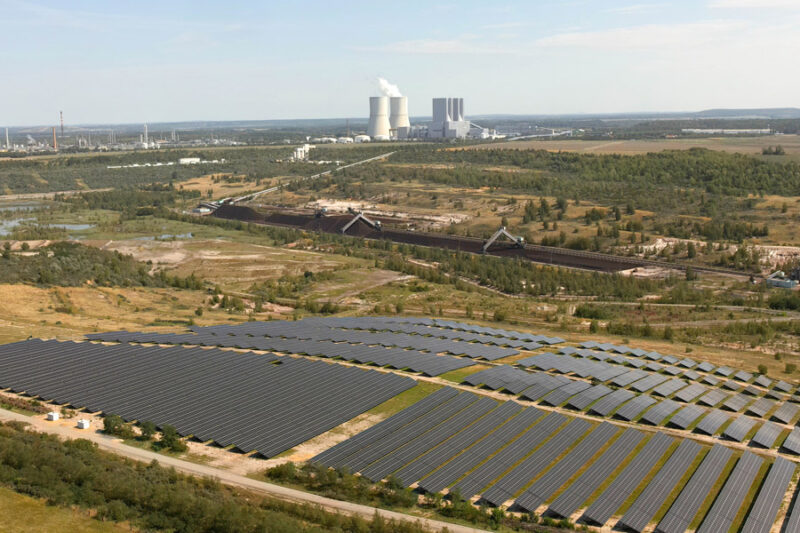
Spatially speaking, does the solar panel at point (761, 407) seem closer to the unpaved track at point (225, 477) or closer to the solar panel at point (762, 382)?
the solar panel at point (762, 382)

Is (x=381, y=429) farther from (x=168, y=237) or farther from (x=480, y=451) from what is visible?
(x=168, y=237)

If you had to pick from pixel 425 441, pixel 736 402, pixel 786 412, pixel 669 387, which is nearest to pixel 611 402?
pixel 669 387

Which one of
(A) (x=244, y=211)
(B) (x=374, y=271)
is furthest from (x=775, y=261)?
(A) (x=244, y=211)

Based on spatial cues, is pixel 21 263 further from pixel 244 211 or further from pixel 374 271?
pixel 244 211

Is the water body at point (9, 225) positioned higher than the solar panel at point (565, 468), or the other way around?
the water body at point (9, 225)

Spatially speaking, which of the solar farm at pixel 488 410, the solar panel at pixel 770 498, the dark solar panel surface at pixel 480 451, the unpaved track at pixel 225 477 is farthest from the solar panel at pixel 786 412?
the unpaved track at pixel 225 477

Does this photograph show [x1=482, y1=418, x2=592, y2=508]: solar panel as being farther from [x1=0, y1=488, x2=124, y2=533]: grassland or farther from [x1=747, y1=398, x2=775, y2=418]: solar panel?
[x1=0, y1=488, x2=124, y2=533]: grassland

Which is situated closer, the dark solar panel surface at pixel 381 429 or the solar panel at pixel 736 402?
the dark solar panel surface at pixel 381 429
